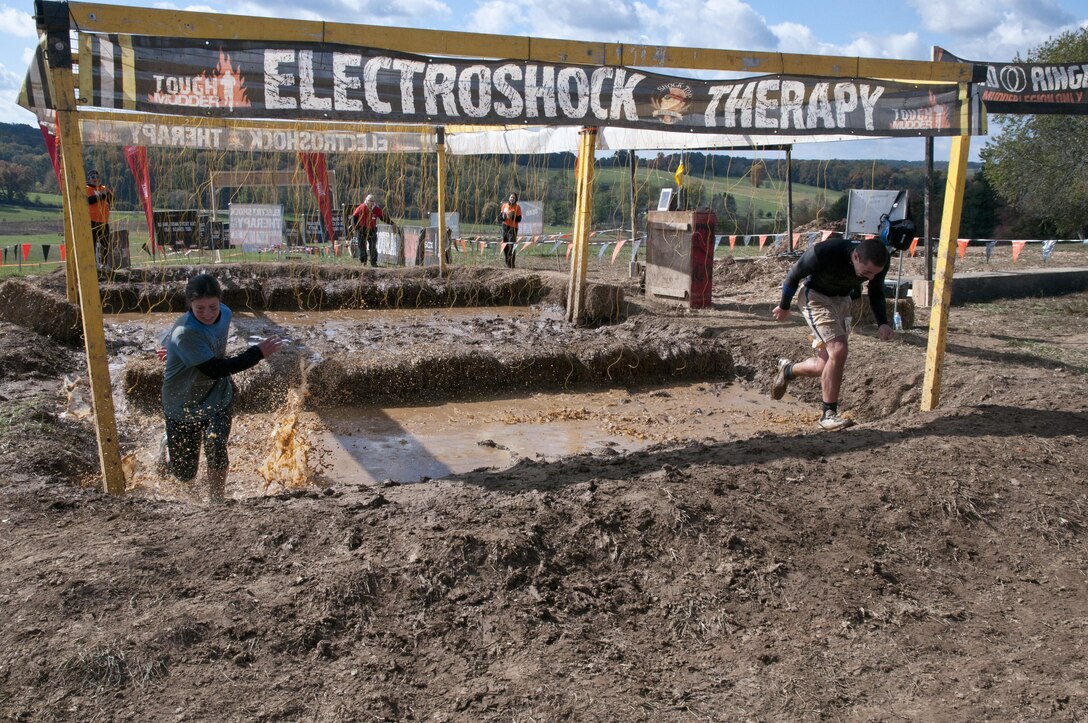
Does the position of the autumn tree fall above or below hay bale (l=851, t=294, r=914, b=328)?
above

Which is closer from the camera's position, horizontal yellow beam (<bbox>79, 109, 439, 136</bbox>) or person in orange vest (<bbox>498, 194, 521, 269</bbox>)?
horizontal yellow beam (<bbox>79, 109, 439, 136</bbox>)

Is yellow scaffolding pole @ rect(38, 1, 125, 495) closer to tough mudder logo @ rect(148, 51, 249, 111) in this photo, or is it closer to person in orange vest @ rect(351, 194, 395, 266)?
tough mudder logo @ rect(148, 51, 249, 111)

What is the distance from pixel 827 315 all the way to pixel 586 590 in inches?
142

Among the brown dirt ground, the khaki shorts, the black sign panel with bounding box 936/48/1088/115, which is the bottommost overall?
the brown dirt ground

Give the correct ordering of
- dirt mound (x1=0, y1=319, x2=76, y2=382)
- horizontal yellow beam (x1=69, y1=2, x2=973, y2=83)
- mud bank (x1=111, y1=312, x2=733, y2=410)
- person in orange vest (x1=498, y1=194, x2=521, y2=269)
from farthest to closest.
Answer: person in orange vest (x1=498, y1=194, x2=521, y2=269) < mud bank (x1=111, y1=312, x2=733, y2=410) < dirt mound (x1=0, y1=319, x2=76, y2=382) < horizontal yellow beam (x1=69, y1=2, x2=973, y2=83)

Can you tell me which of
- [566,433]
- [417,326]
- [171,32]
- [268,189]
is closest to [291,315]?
[417,326]

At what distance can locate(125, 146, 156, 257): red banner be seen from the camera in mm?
13873

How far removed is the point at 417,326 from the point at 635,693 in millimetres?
9491

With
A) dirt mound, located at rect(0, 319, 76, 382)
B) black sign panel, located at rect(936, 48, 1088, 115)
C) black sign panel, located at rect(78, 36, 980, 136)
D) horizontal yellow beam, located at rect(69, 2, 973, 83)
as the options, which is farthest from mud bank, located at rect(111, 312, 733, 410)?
black sign panel, located at rect(936, 48, 1088, 115)

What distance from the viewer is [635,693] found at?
124 inches

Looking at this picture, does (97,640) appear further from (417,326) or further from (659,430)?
(417,326)

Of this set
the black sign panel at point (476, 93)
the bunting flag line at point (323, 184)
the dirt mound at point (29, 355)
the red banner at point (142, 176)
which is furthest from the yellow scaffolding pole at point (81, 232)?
the bunting flag line at point (323, 184)

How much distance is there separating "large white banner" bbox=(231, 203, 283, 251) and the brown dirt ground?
12265 millimetres

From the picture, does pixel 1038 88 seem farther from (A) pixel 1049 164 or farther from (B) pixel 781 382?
(A) pixel 1049 164
